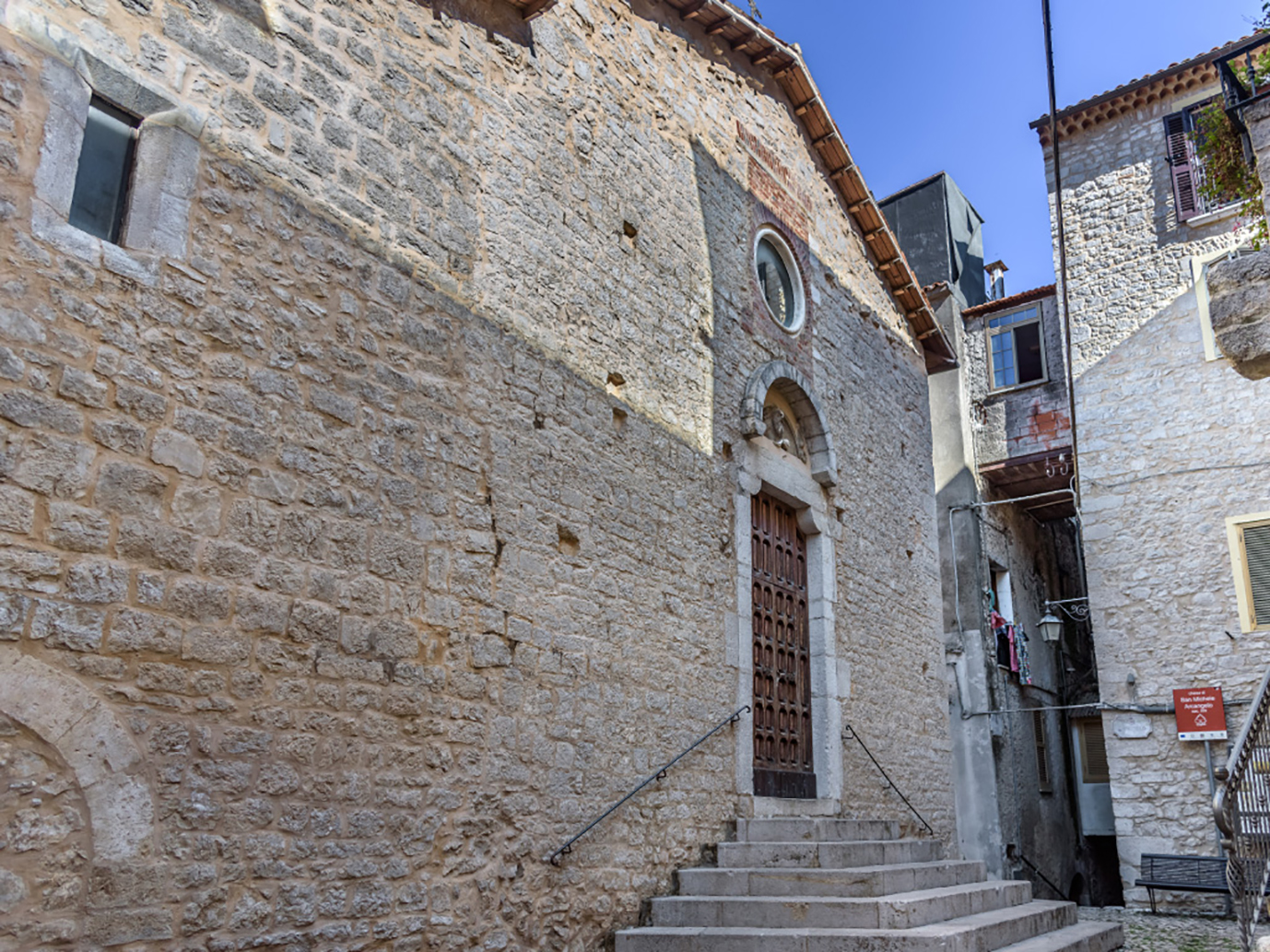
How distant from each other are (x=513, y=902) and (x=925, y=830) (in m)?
5.71

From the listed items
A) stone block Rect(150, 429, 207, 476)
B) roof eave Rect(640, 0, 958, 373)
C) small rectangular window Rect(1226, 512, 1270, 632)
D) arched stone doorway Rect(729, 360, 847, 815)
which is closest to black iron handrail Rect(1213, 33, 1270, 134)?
arched stone doorway Rect(729, 360, 847, 815)

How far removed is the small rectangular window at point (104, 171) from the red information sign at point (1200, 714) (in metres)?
12.0

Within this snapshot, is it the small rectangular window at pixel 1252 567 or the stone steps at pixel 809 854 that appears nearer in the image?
the stone steps at pixel 809 854

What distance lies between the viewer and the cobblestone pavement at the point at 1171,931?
7609 mm

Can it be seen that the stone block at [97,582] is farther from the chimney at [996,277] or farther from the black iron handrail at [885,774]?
the chimney at [996,277]

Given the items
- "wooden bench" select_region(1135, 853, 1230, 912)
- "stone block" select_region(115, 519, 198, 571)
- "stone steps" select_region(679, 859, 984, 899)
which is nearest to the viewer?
"stone block" select_region(115, 519, 198, 571)

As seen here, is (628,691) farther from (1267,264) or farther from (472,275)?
(1267,264)

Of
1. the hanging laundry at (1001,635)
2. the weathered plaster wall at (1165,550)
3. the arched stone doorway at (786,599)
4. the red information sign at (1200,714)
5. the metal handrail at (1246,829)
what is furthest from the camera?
the hanging laundry at (1001,635)

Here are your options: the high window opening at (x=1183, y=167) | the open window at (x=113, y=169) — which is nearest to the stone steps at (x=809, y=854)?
the open window at (x=113, y=169)

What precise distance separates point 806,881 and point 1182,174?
39.0ft

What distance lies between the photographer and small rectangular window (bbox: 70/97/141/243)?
388cm

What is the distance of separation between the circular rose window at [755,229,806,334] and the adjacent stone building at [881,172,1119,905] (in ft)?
20.7

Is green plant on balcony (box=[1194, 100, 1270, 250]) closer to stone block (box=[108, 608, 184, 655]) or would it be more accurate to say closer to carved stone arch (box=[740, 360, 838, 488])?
carved stone arch (box=[740, 360, 838, 488])

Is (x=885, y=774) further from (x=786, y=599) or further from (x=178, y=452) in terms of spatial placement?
(x=178, y=452)
